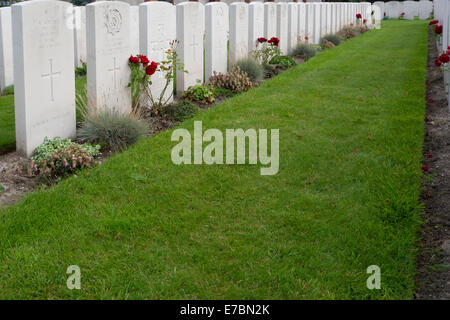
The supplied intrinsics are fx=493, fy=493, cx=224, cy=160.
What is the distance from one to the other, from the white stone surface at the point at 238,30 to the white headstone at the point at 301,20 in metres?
4.77

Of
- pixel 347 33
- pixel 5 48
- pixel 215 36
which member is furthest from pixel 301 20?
pixel 5 48

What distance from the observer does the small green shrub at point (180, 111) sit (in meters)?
6.99

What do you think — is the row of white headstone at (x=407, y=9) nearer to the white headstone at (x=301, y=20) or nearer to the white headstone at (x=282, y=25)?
the white headstone at (x=301, y=20)

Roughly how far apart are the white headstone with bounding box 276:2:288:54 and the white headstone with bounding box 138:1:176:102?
18.4 ft

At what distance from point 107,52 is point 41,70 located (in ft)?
3.66

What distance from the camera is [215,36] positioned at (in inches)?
351

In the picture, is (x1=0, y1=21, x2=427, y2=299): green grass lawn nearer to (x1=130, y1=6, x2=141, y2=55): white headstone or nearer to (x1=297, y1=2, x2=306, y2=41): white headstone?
(x1=130, y1=6, x2=141, y2=55): white headstone

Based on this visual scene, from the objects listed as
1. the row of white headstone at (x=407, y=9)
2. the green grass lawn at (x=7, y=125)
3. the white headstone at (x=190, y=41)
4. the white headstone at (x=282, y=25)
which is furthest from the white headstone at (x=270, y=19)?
the row of white headstone at (x=407, y=9)

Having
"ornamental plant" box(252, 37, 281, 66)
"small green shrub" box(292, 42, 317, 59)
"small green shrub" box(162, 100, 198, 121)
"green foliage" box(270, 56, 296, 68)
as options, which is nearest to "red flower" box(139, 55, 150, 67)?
"small green shrub" box(162, 100, 198, 121)

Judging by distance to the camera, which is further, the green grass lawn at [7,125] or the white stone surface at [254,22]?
the white stone surface at [254,22]
